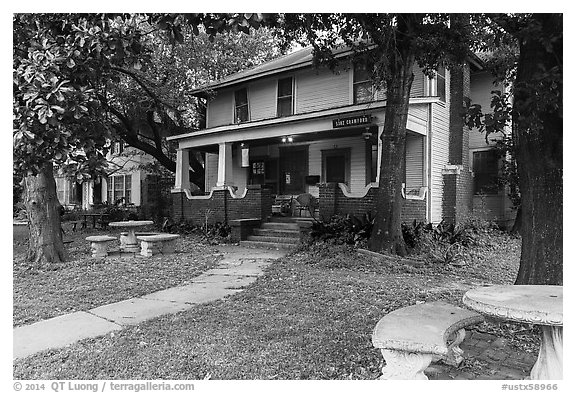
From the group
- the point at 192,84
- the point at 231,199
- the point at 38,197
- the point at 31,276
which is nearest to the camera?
the point at 31,276

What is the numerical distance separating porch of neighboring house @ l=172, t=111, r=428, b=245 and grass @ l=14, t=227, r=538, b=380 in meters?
4.50

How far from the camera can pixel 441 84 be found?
41.4ft

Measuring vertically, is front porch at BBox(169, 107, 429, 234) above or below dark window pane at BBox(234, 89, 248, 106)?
below

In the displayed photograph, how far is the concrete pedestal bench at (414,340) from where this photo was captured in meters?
2.81

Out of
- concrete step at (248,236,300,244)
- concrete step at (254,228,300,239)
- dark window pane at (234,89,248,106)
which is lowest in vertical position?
concrete step at (248,236,300,244)

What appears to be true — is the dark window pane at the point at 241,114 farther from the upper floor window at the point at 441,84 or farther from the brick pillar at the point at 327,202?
the upper floor window at the point at 441,84

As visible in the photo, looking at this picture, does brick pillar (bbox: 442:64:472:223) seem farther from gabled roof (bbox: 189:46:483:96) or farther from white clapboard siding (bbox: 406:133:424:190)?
white clapboard siding (bbox: 406:133:424:190)

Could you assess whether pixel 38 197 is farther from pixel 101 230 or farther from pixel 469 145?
pixel 469 145

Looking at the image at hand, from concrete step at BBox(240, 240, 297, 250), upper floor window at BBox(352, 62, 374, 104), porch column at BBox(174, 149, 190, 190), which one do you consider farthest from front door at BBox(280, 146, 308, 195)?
concrete step at BBox(240, 240, 297, 250)

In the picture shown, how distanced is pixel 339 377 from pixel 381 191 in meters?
6.28

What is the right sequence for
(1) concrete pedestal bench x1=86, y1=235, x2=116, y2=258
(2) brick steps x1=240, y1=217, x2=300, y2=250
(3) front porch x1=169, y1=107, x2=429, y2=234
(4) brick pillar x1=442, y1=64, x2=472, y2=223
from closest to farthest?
(1) concrete pedestal bench x1=86, y1=235, x2=116, y2=258 → (2) brick steps x1=240, y1=217, x2=300, y2=250 → (3) front porch x1=169, y1=107, x2=429, y2=234 → (4) brick pillar x1=442, y1=64, x2=472, y2=223

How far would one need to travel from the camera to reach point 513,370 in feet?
11.1

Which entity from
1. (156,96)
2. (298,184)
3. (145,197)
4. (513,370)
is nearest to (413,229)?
(298,184)

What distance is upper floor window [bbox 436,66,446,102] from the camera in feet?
40.7
